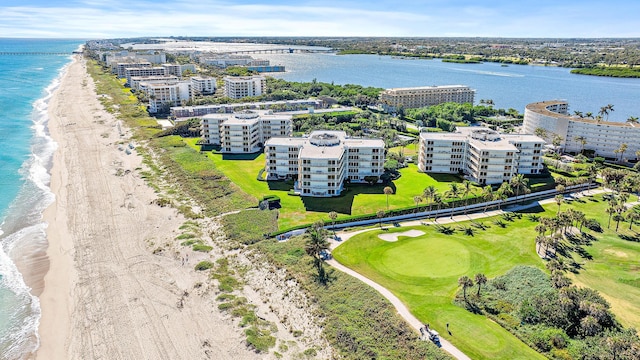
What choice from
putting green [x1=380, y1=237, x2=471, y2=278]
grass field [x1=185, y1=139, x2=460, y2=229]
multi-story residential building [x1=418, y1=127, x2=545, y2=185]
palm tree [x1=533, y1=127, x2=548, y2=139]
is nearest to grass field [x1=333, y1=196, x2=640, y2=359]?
putting green [x1=380, y1=237, x2=471, y2=278]

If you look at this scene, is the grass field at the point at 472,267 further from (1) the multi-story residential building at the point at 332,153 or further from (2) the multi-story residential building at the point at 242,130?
(2) the multi-story residential building at the point at 242,130

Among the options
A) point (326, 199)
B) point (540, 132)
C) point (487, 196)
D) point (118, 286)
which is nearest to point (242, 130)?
point (326, 199)

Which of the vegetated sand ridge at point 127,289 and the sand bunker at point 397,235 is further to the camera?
the sand bunker at point 397,235

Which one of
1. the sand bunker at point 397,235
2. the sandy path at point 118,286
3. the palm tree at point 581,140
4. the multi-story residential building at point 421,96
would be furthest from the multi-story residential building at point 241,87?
the sand bunker at point 397,235

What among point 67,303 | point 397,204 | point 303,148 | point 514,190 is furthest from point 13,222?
point 514,190

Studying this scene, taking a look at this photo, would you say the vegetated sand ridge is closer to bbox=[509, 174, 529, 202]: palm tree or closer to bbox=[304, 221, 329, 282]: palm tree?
bbox=[304, 221, 329, 282]: palm tree
